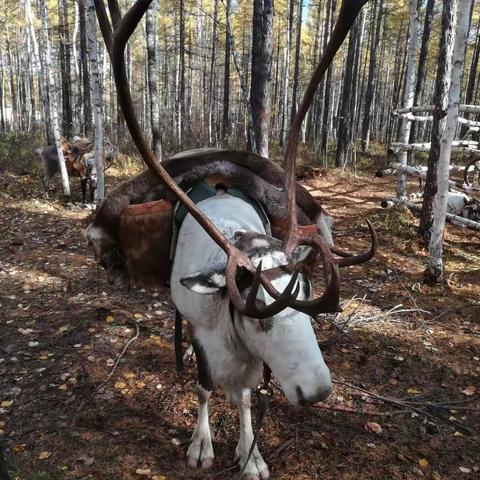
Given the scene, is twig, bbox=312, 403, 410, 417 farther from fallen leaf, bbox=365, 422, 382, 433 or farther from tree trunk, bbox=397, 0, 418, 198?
tree trunk, bbox=397, 0, 418, 198

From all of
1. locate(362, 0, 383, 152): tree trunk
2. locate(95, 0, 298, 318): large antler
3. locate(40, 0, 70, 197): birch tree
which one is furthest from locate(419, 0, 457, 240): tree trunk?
locate(362, 0, 383, 152): tree trunk

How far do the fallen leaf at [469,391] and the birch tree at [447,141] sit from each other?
2521 mm

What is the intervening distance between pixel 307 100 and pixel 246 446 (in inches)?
95.9

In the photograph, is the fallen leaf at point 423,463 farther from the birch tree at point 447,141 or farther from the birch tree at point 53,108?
the birch tree at point 53,108

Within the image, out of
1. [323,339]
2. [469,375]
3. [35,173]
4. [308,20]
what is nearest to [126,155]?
[35,173]

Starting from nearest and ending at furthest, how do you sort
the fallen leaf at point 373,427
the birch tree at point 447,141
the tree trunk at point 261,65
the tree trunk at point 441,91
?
the fallen leaf at point 373,427, the birch tree at point 447,141, the tree trunk at point 261,65, the tree trunk at point 441,91

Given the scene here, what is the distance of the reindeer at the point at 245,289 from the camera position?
2.22 meters

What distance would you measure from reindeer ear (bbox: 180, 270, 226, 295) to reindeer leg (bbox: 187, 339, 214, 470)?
2.63 ft

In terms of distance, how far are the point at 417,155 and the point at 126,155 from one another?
15.1 m

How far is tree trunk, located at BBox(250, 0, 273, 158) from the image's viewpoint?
5727 millimetres

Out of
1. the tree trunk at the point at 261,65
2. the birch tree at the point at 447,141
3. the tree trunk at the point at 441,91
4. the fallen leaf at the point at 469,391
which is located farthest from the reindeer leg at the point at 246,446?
the tree trunk at the point at 441,91

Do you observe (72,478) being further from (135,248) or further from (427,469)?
(427,469)

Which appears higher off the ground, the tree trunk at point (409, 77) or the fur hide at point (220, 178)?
the tree trunk at point (409, 77)

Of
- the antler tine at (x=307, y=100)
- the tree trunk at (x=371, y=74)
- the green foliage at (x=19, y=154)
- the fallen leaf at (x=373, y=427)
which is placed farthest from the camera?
the tree trunk at (x=371, y=74)
